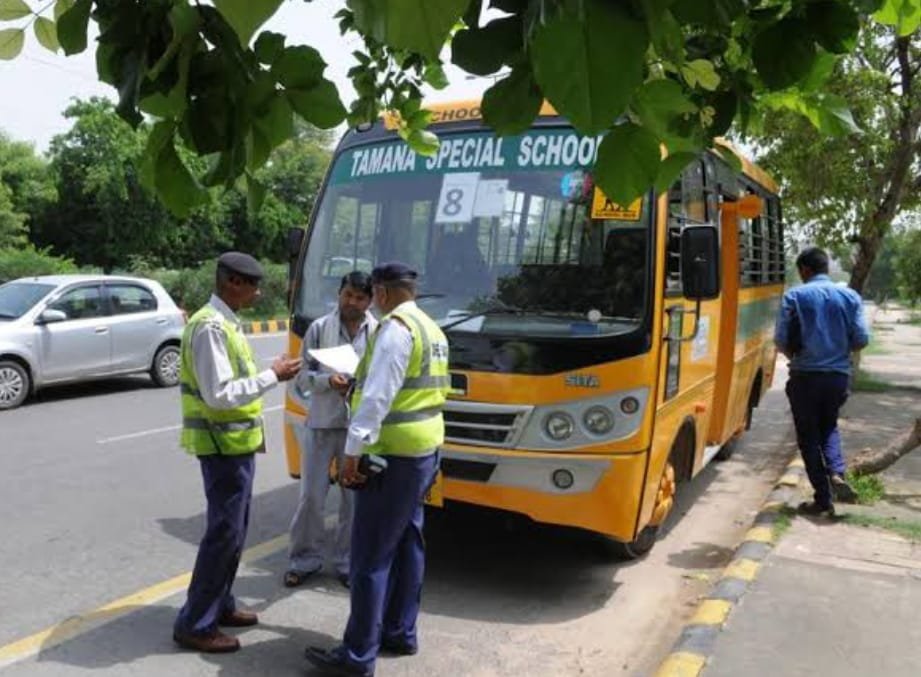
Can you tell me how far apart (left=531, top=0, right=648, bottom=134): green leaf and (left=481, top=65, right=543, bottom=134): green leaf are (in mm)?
204

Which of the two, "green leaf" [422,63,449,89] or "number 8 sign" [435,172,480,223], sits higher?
"green leaf" [422,63,449,89]

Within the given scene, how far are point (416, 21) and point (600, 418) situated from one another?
12.2 feet

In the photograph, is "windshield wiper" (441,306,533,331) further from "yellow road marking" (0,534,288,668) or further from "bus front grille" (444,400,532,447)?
"yellow road marking" (0,534,288,668)

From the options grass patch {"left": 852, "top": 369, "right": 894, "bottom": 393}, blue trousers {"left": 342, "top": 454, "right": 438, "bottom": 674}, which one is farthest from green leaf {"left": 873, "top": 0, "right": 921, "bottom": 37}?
grass patch {"left": 852, "top": 369, "right": 894, "bottom": 393}

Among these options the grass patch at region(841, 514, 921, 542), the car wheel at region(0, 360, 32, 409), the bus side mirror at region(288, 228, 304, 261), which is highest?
the bus side mirror at region(288, 228, 304, 261)

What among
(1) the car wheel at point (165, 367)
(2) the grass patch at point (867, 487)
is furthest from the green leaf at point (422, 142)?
(1) the car wheel at point (165, 367)

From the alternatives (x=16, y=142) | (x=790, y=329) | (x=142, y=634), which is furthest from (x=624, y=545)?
(x=16, y=142)

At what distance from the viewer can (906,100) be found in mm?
10734

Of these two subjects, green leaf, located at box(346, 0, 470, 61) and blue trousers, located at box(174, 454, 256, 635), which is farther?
blue trousers, located at box(174, 454, 256, 635)

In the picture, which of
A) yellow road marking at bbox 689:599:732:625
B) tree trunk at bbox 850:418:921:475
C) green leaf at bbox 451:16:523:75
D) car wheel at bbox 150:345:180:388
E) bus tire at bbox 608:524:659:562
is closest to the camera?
green leaf at bbox 451:16:523:75

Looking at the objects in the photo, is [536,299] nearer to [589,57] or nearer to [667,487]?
[667,487]

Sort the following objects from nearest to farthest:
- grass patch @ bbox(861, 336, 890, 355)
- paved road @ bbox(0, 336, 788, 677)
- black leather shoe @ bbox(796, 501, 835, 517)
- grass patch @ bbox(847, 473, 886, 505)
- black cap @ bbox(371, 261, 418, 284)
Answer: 1. black cap @ bbox(371, 261, 418, 284)
2. paved road @ bbox(0, 336, 788, 677)
3. black leather shoe @ bbox(796, 501, 835, 517)
4. grass patch @ bbox(847, 473, 886, 505)
5. grass patch @ bbox(861, 336, 890, 355)

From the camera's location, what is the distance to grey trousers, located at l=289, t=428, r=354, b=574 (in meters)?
4.92

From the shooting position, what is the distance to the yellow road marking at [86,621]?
3949 mm
